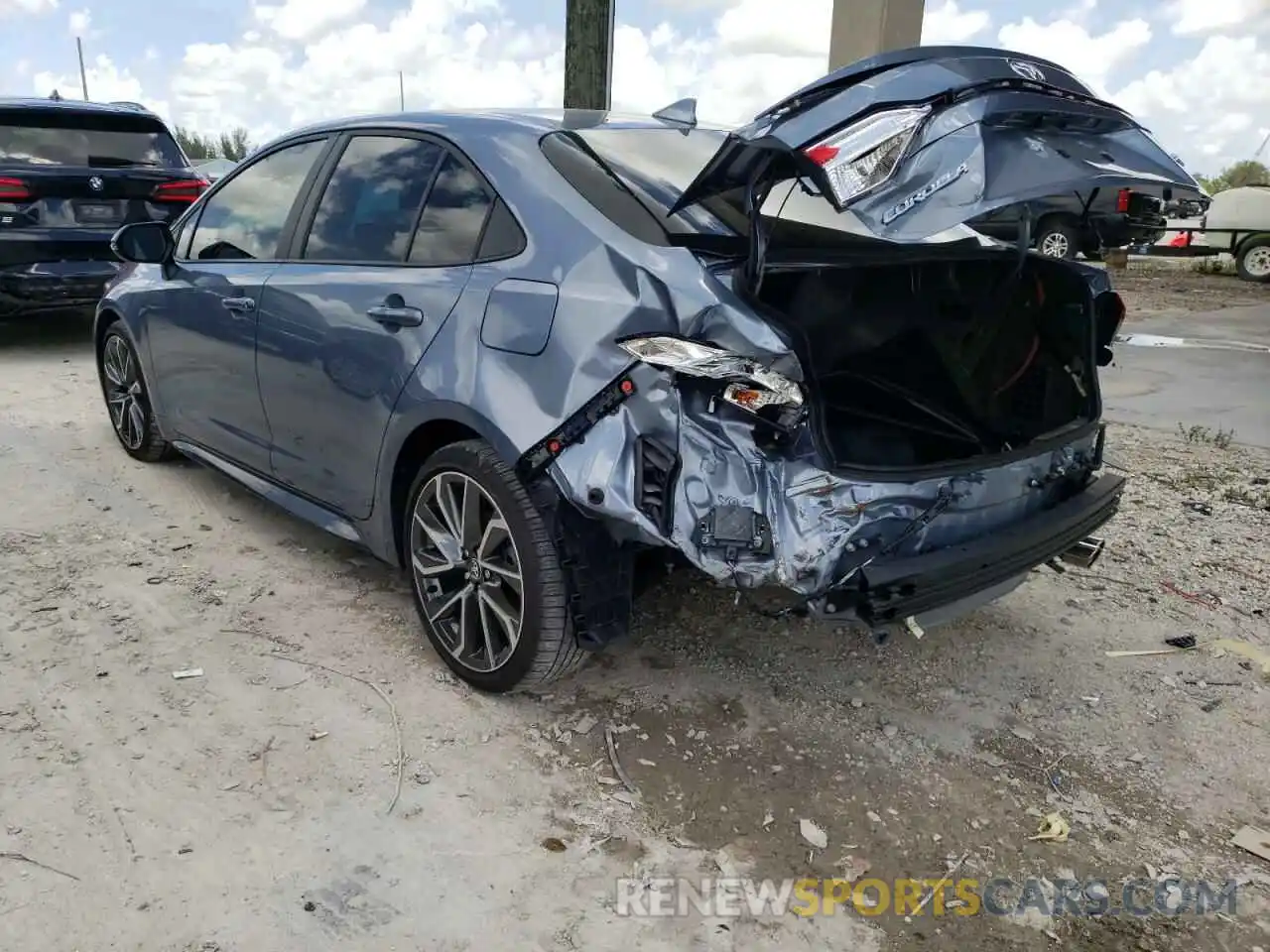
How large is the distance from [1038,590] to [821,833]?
1.88m

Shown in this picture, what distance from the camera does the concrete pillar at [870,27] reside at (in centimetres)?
873

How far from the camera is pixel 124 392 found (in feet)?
16.6

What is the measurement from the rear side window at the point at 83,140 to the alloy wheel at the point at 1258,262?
643 inches

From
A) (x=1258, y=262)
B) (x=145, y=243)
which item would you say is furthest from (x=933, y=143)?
(x=1258, y=262)

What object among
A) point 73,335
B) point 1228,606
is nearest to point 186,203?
point 73,335

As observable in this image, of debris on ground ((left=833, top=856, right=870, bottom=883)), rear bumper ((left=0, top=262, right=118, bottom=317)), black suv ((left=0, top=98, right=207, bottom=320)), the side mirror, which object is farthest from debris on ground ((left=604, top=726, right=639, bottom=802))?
black suv ((left=0, top=98, right=207, bottom=320))

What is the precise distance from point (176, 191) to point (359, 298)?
18.2ft

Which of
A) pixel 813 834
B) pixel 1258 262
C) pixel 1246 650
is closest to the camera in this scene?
pixel 813 834

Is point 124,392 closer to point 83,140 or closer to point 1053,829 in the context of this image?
point 83,140

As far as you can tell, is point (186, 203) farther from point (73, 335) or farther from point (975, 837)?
point (975, 837)

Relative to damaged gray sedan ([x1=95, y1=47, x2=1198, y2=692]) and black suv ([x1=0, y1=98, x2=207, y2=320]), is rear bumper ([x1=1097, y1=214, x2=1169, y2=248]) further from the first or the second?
black suv ([x1=0, y1=98, x2=207, y2=320])

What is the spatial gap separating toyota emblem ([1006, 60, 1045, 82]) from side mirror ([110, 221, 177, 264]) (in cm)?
348

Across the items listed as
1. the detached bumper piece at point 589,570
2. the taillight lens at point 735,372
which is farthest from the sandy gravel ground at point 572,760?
the taillight lens at point 735,372

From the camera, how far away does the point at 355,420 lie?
126 inches
